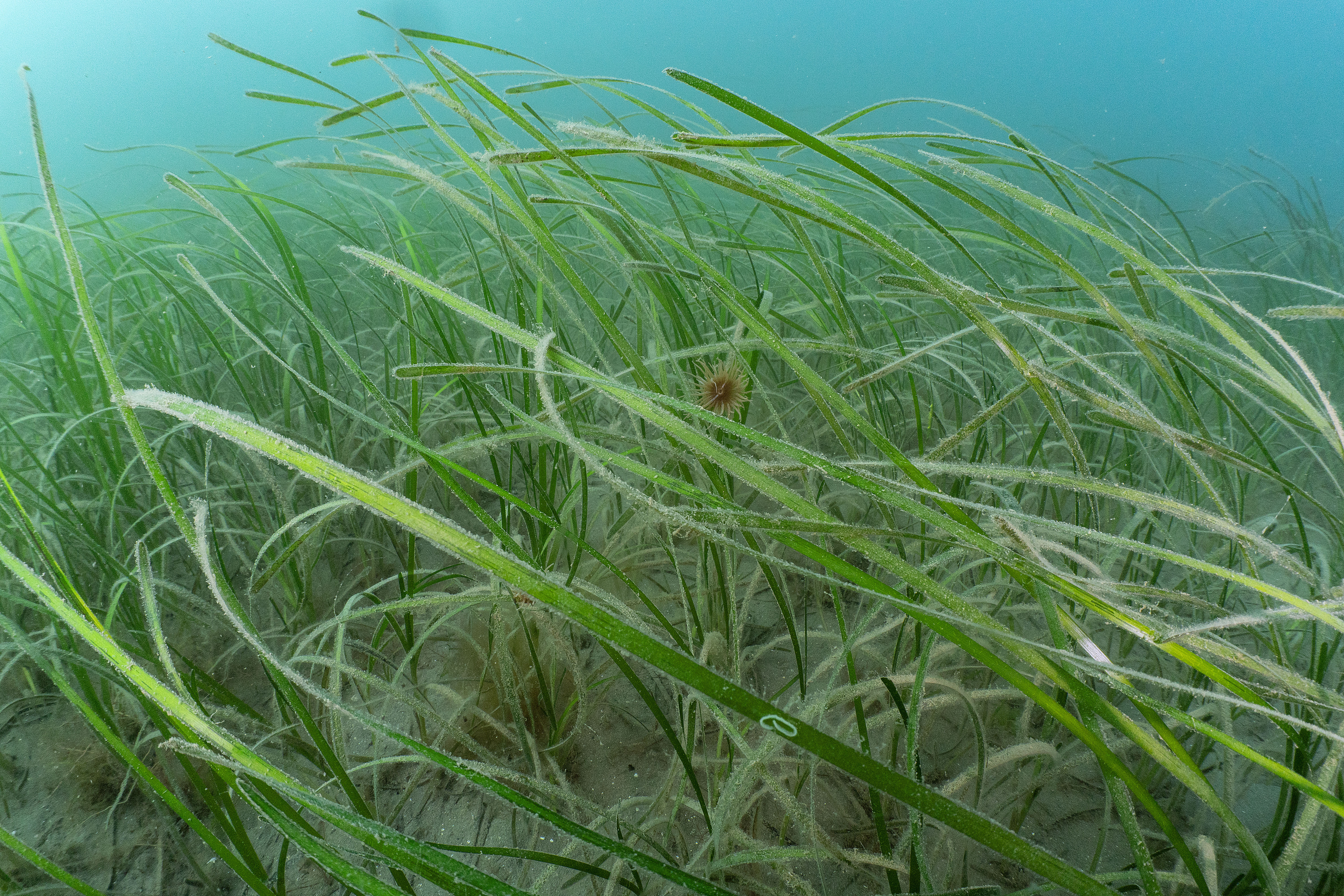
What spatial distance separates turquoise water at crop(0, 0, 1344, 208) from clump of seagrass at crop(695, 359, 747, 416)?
1780 cm

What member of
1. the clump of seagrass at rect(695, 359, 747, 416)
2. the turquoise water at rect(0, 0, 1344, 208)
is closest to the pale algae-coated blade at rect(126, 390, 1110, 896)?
the clump of seagrass at rect(695, 359, 747, 416)

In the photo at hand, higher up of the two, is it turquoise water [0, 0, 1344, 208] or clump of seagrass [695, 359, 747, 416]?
turquoise water [0, 0, 1344, 208]

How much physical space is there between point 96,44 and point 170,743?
44969 millimetres

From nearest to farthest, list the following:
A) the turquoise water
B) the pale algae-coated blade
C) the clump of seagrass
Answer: the pale algae-coated blade, the clump of seagrass, the turquoise water

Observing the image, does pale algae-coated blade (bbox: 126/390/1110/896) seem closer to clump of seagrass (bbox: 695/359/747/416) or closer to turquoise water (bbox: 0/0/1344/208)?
clump of seagrass (bbox: 695/359/747/416)

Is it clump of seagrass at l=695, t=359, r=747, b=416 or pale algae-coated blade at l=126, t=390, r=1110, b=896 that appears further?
clump of seagrass at l=695, t=359, r=747, b=416

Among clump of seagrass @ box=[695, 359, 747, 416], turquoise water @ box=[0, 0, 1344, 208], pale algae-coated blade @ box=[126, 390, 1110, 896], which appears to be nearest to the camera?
pale algae-coated blade @ box=[126, 390, 1110, 896]

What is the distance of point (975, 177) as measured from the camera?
21.2 inches

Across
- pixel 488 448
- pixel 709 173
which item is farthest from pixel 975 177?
pixel 488 448

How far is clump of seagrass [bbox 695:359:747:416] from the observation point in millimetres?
783

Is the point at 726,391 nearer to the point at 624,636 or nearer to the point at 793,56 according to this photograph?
the point at 624,636

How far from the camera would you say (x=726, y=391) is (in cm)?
79

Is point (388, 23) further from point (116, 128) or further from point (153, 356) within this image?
point (116, 128)

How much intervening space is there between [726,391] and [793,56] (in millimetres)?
34448
